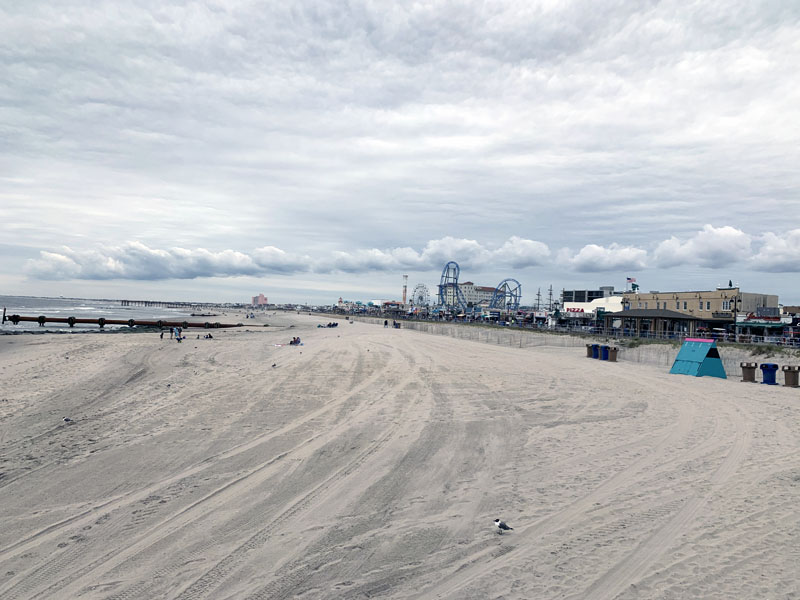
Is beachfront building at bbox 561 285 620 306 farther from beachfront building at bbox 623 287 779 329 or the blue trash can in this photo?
the blue trash can

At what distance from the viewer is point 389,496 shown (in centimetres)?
631

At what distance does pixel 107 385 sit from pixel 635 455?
1407 cm

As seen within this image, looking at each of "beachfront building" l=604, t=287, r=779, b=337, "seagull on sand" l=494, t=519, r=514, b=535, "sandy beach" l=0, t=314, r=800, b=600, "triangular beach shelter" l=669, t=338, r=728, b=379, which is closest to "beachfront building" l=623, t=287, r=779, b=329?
"beachfront building" l=604, t=287, r=779, b=337

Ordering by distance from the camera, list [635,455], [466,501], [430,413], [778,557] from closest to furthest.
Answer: [778,557], [466,501], [635,455], [430,413]

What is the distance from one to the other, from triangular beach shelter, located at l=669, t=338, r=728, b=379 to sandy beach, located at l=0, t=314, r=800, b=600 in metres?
7.71

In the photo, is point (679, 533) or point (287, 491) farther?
point (287, 491)

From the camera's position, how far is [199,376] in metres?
15.9

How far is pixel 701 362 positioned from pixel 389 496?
63.6 feet

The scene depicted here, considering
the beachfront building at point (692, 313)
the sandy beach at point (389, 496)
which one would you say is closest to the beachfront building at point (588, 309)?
the beachfront building at point (692, 313)

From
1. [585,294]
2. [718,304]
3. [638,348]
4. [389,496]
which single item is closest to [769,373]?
[638,348]

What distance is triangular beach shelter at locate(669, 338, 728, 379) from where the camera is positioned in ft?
67.1

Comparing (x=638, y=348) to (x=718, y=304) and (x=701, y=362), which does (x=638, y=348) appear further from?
(x=718, y=304)

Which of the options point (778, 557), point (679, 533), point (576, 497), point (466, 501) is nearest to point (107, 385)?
point (466, 501)

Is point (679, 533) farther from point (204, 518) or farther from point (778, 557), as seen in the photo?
point (204, 518)
